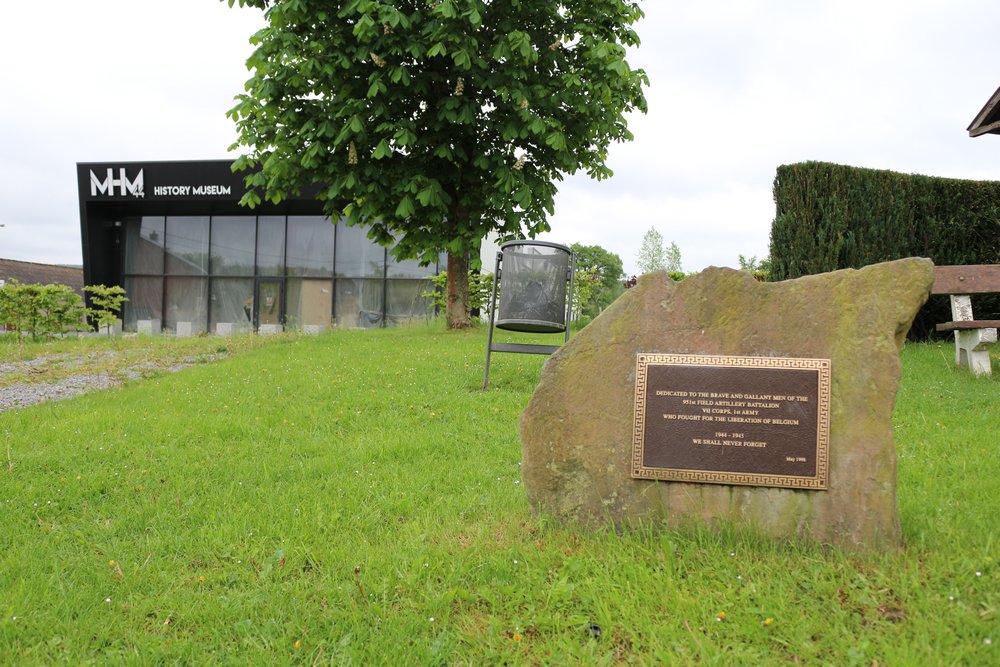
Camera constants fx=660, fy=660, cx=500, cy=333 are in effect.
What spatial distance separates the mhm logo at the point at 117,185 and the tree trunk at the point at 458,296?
13.4 meters

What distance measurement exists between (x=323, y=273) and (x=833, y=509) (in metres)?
20.4

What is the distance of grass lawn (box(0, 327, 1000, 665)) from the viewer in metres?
2.62

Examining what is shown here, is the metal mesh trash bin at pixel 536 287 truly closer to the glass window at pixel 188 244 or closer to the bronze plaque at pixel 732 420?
the bronze plaque at pixel 732 420

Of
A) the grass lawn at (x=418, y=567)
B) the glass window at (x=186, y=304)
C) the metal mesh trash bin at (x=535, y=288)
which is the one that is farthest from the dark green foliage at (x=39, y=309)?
the metal mesh trash bin at (x=535, y=288)

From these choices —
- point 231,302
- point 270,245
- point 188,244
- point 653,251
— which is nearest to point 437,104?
point 270,245

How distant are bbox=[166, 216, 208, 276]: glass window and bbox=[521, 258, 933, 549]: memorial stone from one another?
72.3 feet

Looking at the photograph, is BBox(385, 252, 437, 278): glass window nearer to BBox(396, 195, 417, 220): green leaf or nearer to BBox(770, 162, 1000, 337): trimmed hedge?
BBox(396, 195, 417, 220): green leaf

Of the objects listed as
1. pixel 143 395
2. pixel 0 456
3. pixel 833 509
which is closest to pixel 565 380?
pixel 833 509

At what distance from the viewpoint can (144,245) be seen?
22953 millimetres

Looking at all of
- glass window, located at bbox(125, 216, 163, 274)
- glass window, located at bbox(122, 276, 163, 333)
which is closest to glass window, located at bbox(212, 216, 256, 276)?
glass window, located at bbox(125, 216, 163, 274)

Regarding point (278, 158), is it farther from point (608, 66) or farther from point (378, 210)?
point (608, 66)

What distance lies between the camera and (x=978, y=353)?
764 centimetres

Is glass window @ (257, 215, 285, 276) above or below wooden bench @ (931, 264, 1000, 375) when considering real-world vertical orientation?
above

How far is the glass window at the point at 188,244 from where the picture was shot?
74.5 ft
